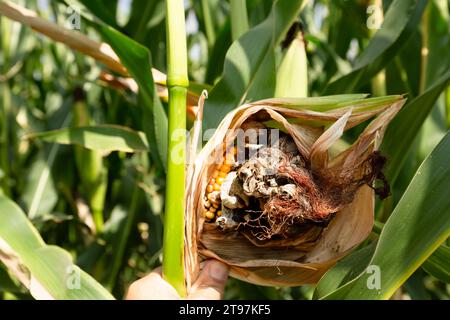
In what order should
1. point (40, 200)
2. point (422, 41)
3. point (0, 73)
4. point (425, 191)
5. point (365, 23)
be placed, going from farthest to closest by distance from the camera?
point (0, 73) → point (40, 200) → point (422, 41) → point (365, 23) → point (425, 191)

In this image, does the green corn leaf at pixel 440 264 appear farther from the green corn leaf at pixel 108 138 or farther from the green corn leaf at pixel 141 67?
the green corn leaf at pixel 108 138

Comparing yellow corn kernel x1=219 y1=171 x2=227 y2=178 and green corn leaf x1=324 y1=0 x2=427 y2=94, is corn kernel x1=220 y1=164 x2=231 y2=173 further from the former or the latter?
green corn leaf x1=324 y1=0 x2=427 y2=94

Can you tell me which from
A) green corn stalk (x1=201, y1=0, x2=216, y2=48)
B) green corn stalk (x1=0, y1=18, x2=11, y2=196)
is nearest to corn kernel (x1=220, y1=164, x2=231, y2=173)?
green corn stalk (x1=201, y1=0, x2=216, y2=48)

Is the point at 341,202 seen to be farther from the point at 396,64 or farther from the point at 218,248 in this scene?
Result: the point at 396,64

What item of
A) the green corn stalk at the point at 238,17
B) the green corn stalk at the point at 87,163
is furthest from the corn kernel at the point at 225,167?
the green corn stalk at the point at 87,163

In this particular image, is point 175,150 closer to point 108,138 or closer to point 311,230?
point 311,230

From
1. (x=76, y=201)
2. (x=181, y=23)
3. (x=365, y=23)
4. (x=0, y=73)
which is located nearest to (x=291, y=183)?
(x=181, y=23)

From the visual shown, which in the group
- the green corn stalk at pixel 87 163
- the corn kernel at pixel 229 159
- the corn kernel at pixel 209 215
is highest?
the corn kernel at pixel 229 159
